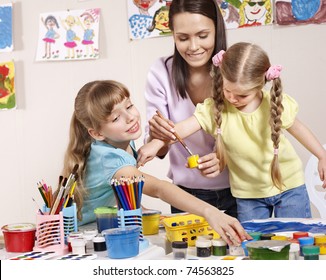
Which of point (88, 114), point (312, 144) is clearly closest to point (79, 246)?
point (88, 114)

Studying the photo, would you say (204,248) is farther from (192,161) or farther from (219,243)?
(192,161)

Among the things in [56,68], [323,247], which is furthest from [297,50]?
[323,247]

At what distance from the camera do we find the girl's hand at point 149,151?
1.54 meters

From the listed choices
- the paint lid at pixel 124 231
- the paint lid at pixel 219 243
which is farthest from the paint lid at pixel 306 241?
the paint lid at pixel 124 231

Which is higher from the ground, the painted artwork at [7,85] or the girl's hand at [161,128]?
the painted artwork at [7,85]

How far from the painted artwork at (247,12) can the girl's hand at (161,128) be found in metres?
0.95

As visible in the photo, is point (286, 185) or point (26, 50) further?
point (26, 50)

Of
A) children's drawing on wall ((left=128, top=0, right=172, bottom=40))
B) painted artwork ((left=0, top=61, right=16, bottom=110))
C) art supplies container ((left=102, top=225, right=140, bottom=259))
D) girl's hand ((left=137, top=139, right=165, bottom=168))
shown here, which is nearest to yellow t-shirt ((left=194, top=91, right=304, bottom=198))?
girl's hand ((left=137, top=139, right=165, bottom=168))

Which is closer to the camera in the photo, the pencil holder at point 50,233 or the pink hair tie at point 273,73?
the pencil holder at point 50,233

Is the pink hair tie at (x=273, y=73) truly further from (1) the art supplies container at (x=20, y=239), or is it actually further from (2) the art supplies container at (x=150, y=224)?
(1) the art supplies container at (x=20, y=239)
